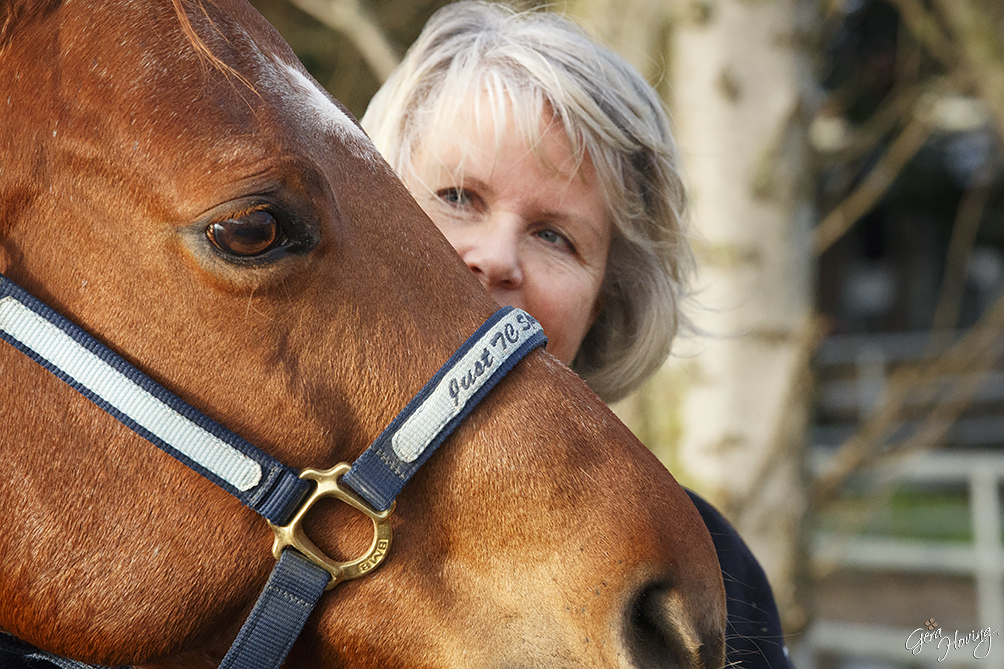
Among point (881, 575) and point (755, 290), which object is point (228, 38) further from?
point (881, 575)

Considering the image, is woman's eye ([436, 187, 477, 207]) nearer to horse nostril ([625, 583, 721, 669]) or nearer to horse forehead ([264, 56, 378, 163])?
horse forehead ([264, 56, 378, 163])

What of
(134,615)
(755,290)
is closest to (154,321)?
(134,615)

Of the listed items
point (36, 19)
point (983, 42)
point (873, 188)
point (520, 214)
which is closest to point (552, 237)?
point (520, 214)

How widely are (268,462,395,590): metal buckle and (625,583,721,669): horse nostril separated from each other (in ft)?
1.14

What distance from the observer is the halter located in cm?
120

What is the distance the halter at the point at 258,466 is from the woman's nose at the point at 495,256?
0.53m

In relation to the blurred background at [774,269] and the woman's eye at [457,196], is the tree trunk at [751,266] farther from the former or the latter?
the woman's eye at [457,196]

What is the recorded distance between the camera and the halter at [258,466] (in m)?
1.20

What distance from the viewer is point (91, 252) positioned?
48.3 inches

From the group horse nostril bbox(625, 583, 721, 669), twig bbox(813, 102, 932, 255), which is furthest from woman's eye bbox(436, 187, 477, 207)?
twig bbox(813, 102, 932, 255)

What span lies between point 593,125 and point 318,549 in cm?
100

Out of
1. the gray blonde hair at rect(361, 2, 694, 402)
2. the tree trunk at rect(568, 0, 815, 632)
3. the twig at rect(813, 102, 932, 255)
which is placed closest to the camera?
the gray blonde hair at rect(361, 2, 694, 402)

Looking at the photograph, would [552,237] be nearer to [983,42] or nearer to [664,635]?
[664,635]

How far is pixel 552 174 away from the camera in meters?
1.80
